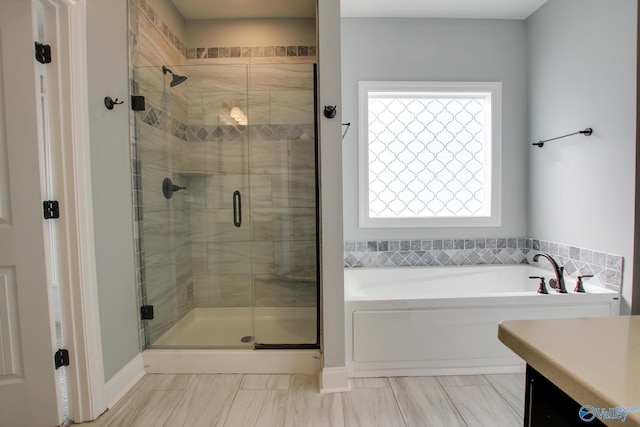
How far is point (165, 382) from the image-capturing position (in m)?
1.90

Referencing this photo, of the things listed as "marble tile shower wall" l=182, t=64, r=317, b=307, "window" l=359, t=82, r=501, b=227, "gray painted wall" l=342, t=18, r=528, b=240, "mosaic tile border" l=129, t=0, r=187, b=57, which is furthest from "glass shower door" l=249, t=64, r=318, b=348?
"mosaic tile border" l=129, t=0, r=187, b=57

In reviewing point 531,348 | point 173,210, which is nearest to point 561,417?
point 531,348

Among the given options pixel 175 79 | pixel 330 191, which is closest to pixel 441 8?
pixel 330 191

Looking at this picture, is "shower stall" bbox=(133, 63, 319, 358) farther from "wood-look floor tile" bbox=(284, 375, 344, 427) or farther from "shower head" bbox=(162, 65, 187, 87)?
"wood-look floor tile" bbox=(284, 375, 344, 427)

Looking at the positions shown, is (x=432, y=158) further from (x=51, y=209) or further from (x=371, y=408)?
(x=51, y=209)

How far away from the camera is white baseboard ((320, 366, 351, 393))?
179cm

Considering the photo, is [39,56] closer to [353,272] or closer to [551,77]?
[353,272]

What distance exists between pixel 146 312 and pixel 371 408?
1575 mm

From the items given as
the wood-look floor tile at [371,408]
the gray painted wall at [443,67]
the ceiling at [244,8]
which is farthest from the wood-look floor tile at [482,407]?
the ceiling at [244,8]

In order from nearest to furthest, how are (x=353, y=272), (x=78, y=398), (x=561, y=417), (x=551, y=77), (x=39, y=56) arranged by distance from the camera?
(x=561, y=417)
(x=39, y=56)
(x=78, y=398)
(x=551, y=77)
(x=353, y=272)

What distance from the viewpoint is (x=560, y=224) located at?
2426 mm

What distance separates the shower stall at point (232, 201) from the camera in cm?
209

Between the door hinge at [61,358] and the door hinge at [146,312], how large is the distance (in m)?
0.48

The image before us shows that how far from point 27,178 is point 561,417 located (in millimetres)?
2127
